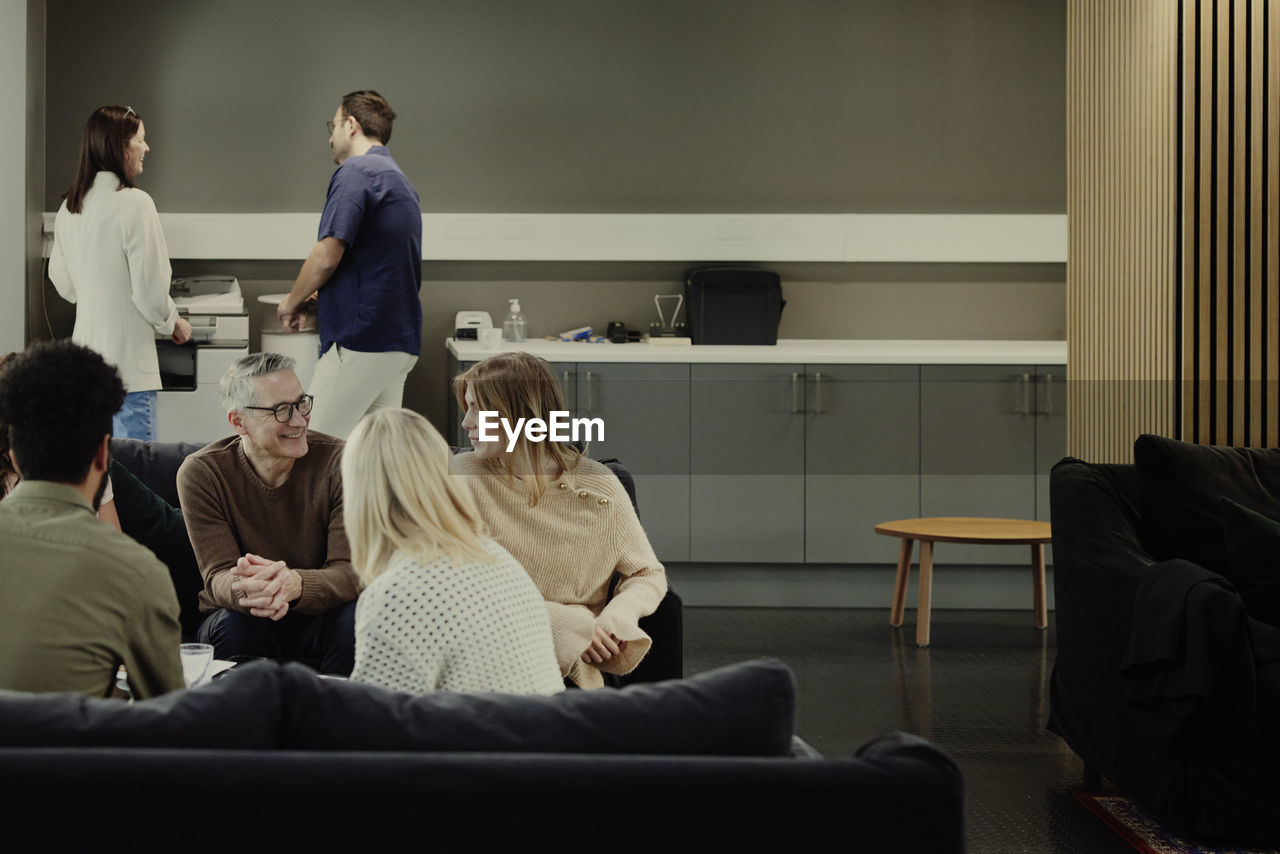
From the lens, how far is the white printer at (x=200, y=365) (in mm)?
5145

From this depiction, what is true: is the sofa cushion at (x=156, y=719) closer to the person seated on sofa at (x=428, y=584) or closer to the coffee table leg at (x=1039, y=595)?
Answer: the person seated on sofa at (x=428, y=584)

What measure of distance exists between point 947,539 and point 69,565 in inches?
133

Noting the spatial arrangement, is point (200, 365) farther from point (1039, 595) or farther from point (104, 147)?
point (1039, 595)

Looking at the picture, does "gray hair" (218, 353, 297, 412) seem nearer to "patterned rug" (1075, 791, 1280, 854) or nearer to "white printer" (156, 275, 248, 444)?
"patterned rug" (1075, 791, 1280, 854)

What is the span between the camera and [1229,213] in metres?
3.28

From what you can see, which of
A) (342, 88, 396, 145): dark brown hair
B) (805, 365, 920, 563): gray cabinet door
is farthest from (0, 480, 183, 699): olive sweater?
(805, 365, 920, 563): gray cabinet door

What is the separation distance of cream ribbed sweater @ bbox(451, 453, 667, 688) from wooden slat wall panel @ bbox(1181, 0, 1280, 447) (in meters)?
1.79

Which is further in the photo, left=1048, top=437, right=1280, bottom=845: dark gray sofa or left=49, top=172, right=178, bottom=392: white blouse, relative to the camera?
left=49, top=172, right=178, bottom=392: white blouse

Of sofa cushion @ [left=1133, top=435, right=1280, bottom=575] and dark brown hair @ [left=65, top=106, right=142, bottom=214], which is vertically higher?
dark brown hair @ [left=65, top=106, right=142, bottom=214]

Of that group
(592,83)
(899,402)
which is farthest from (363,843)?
(592,83)

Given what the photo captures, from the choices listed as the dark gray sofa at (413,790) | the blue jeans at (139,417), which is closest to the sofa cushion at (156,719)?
the dark gray sofa at (413,790)

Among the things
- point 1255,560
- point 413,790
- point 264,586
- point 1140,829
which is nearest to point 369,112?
point 264,586

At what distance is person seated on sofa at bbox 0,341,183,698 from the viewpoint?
1.40 meters

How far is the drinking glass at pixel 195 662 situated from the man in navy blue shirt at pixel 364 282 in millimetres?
2251
